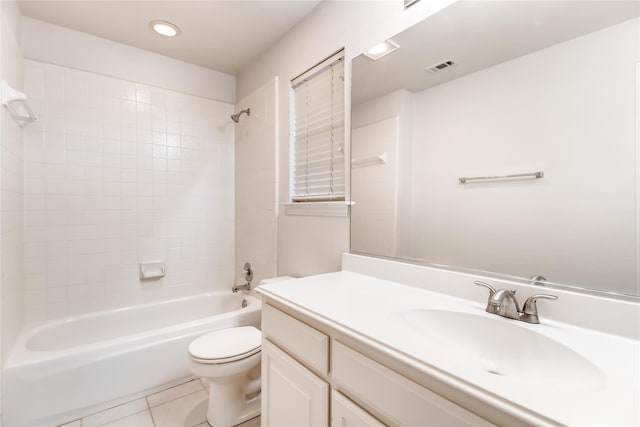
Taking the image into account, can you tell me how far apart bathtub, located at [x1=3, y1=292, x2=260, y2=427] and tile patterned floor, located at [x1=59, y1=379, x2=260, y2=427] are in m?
0.05

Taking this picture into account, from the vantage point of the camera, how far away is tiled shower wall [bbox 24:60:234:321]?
1.98 meters

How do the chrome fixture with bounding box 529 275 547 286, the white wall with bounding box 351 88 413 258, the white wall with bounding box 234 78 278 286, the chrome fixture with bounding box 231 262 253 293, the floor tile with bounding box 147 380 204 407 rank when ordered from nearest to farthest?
the chrome fixture with bounding box 529 275 547 286, the white wall with bounding box 351 88 413 258, the floor tile with bounding box 147 380 204 407, the white wall with bounding box 234 78 278 286, the chrome fixture with bounding box 231 262 253 293

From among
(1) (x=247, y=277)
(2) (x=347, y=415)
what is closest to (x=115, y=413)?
(1) (x=247, y=277)

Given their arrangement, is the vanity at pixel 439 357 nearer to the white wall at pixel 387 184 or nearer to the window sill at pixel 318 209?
the white wall at pixel 387 184

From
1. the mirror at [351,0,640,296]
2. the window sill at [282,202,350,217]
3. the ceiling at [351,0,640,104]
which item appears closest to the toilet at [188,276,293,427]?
the window sill at [282,202,350,217]

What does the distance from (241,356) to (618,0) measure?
194 cm

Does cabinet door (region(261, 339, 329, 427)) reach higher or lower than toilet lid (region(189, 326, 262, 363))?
higher

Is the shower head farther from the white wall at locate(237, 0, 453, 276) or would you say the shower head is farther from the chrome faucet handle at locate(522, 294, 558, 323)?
the chrome faucet handle at locate(522, 294, 558, 323)

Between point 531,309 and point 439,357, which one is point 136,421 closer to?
point 439,357

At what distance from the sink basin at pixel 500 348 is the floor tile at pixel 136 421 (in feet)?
5.25

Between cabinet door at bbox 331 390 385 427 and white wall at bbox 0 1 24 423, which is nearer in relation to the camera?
cabinet door at bbox 331 390 385 427

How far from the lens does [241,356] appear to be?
1489 mm

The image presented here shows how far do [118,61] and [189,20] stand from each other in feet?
2.50

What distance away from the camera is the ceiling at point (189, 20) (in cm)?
175
